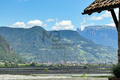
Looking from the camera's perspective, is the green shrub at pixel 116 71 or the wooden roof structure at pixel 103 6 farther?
the green shrub at pixel 116 71

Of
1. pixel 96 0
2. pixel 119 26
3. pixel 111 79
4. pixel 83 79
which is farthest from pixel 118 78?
pixel 83 79

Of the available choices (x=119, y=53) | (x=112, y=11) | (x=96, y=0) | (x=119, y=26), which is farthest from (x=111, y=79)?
(x=96, y=0)

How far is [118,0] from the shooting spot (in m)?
10.1

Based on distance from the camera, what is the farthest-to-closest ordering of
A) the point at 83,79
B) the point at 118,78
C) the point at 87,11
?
the point at 83,79 < the point at 87,11 < the point at 118,78

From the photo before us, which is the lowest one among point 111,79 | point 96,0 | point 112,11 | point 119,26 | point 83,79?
point 83,79

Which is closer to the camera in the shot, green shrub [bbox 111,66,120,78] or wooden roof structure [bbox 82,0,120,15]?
wooden roof structure [bbox 82,0,120,15]

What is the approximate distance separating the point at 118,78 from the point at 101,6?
3.68m

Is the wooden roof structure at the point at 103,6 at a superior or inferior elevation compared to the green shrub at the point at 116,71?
superior

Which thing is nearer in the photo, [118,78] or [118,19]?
[118,78]

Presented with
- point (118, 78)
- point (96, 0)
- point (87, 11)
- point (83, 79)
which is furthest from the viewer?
point (83, 79)

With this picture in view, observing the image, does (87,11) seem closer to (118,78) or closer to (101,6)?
(101,6)

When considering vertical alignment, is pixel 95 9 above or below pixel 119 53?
above

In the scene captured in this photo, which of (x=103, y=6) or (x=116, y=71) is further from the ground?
(x=103, y=6)

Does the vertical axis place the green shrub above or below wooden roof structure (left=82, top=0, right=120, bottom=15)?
below
